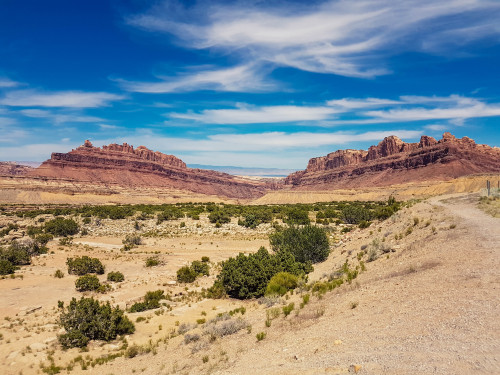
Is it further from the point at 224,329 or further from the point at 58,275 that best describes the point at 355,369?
the point at 58,275

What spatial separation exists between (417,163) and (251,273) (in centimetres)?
15565

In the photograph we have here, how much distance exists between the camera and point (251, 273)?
16344 millimetres

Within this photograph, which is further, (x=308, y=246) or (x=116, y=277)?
(x=308, y=246)

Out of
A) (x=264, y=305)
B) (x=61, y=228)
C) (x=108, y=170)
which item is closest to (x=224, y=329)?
(x=264, y=305)

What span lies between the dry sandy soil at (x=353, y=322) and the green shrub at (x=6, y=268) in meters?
2.00

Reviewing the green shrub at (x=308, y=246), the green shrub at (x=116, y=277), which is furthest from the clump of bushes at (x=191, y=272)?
the green shrub at (x=308, y=246)

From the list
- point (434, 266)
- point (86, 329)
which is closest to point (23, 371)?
point (86, 329)

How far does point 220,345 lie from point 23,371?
628 centimetres

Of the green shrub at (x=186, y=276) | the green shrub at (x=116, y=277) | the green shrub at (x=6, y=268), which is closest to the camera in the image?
the green shrub at (x=186, y=276)

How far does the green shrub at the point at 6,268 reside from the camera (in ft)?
69.0

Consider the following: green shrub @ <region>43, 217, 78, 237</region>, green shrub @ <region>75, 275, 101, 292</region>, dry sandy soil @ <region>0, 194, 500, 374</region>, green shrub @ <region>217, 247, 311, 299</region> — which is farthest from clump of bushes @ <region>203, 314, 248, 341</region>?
green shrub @ <region>43, 217, 78, 237</region>

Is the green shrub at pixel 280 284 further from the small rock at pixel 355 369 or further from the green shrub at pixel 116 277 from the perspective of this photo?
the green shrub at pixel 116 277

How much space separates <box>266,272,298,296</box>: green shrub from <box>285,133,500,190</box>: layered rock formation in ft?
447

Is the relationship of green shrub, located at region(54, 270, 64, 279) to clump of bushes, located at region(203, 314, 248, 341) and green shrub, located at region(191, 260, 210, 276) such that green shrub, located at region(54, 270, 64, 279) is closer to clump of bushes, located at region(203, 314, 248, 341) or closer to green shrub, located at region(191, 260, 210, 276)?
green shrub, located at region(191, 260, 210, 276)
